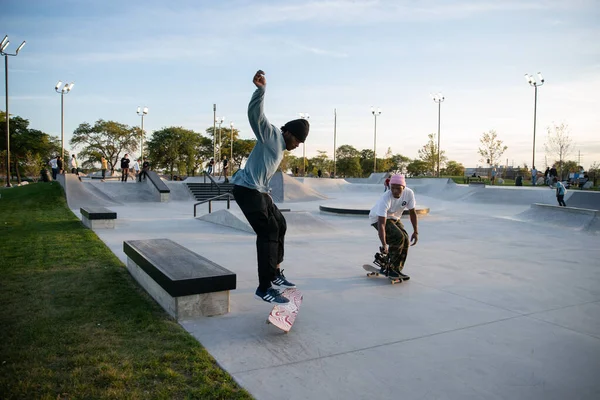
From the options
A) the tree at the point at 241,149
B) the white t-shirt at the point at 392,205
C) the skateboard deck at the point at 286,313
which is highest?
the tree at the point at 241,149

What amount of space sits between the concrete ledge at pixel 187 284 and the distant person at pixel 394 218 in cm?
204

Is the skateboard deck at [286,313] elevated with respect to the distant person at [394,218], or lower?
lower

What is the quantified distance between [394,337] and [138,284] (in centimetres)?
295

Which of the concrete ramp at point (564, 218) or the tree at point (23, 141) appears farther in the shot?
the tree at point (23, 141)

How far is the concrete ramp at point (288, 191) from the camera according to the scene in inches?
851

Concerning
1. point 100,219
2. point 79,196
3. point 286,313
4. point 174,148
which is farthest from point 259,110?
point 174,148

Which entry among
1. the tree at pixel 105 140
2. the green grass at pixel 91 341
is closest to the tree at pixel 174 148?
the tree at pixel 105 140

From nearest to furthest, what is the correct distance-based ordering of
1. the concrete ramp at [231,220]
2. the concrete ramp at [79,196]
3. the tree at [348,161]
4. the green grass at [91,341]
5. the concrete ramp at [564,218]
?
the green grass at [91,341] < the concrete ramp at [231,220] < the concrete ramp at [564,218] < the concrete ramp at [79,196] < the tree at [348,161]

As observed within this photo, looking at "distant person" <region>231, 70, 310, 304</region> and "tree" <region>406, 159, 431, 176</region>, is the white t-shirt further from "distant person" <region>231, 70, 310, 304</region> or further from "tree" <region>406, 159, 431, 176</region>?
"tree" <region>406, 159, 431, 176</region>

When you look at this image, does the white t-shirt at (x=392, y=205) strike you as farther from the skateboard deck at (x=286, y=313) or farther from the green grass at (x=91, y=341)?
the green grass at (x=91, y=341)

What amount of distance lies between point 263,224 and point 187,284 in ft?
2.77

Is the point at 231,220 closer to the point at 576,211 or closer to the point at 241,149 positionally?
the point at 576,211

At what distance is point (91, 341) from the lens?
3.01 meters

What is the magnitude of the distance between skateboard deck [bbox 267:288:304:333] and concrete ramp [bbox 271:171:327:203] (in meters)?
17.6
